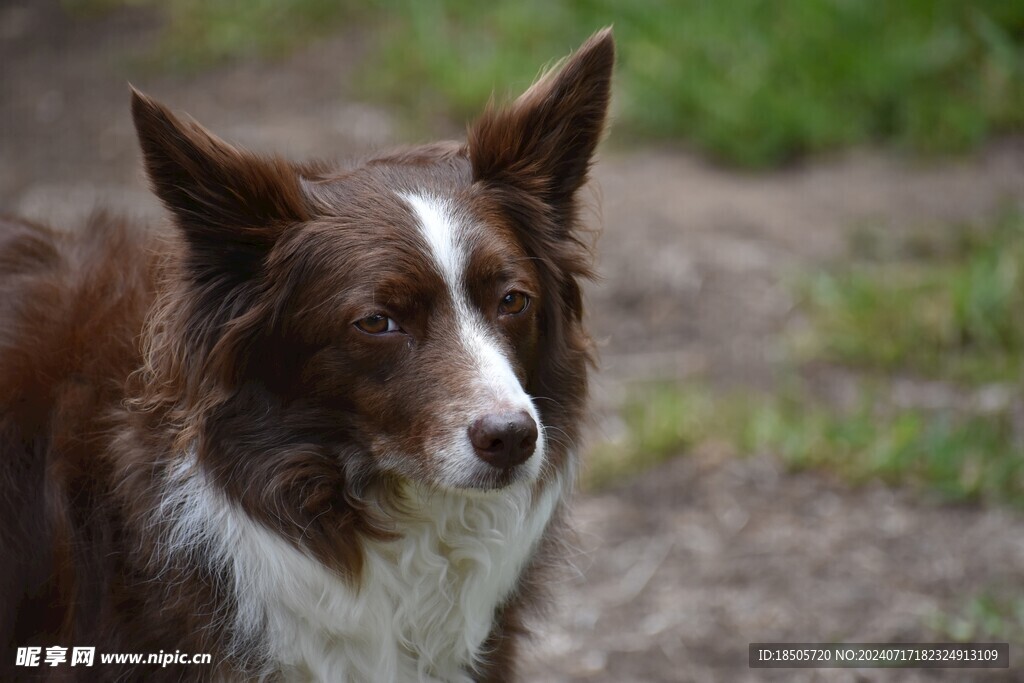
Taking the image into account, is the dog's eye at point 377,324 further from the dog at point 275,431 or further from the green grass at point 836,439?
the green grass at point 836,439

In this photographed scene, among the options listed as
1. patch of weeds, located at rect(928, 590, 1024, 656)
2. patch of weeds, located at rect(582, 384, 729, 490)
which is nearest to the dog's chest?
patch of weeds, located at rect(928, 590, 1024, 656)

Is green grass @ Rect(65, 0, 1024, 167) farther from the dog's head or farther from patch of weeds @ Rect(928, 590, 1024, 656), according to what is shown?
the dog's head

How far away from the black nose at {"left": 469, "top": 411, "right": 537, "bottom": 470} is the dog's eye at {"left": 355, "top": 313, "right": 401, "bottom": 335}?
36cm

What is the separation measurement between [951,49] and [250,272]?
22.4ft

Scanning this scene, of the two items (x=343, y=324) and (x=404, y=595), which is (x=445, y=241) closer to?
(x=343, y=324)

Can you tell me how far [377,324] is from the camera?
315 centimetres

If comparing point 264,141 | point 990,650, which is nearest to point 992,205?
point 990,650

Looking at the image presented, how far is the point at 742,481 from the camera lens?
5.61 meters

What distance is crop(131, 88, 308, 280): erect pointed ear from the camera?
295cm

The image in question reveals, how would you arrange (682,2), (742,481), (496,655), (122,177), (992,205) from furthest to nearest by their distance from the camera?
(682,2), (122,177), (992,205), (742,481), (496,655)

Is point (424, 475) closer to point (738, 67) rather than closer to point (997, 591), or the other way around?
point (997, 591)

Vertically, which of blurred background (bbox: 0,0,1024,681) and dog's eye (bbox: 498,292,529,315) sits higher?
dog's eye (bbox: 498,292,529,315)

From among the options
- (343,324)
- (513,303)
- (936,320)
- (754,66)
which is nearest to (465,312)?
(513,303)

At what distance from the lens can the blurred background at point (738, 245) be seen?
193 inches
